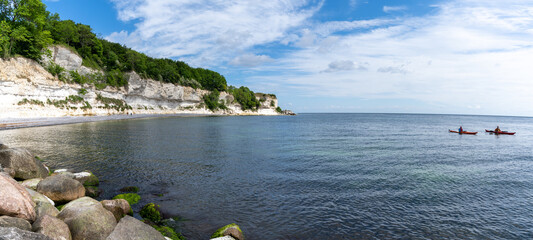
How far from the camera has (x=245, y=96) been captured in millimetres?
170875

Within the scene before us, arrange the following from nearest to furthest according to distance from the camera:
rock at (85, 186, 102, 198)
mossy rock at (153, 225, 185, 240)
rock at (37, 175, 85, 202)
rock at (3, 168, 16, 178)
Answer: mossy rock at (153, 225, 185, 240), rock at (37, 175, 85, 202), rock at (3, 168, 16, 178), rock at (85, 186, 102, 198)

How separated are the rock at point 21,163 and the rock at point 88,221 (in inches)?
287

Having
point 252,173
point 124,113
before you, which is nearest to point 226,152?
point 252,173

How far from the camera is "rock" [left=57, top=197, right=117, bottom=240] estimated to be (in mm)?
6844

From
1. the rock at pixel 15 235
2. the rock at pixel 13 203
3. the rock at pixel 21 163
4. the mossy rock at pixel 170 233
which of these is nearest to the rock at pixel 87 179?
the rock at pixel 21 163

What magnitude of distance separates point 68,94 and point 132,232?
2789 inches

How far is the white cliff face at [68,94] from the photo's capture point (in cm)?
4591

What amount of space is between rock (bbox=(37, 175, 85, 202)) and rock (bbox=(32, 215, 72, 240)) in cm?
441

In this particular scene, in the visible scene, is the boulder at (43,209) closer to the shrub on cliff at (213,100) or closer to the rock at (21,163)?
the rock at (21,163)

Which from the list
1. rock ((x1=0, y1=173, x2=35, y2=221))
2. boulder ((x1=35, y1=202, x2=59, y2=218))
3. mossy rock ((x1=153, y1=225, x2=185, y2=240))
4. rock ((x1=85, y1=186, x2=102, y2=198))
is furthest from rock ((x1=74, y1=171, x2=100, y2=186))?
rock ((x1=0, y1=173, x2=35, y2=221))

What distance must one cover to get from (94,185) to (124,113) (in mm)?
80175

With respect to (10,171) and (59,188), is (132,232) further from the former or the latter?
(10,171)

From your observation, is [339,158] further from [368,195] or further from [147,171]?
[147,171]

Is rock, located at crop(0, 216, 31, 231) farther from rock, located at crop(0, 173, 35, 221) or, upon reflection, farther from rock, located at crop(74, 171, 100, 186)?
rock, located at crop(74, 171, 100, 186)
